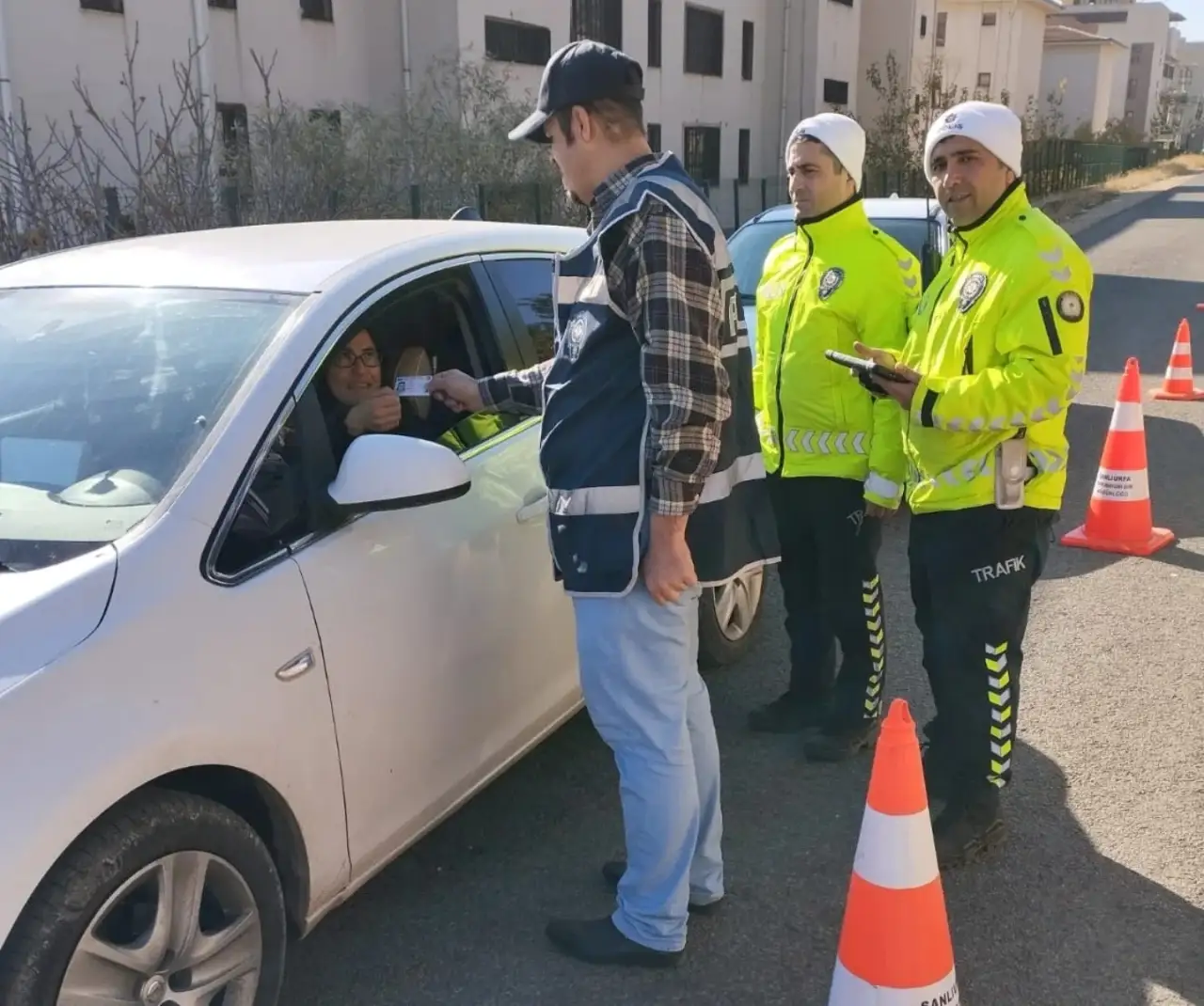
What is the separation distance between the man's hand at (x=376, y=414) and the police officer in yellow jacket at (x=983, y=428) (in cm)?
127

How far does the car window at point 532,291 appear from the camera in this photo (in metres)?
3.55

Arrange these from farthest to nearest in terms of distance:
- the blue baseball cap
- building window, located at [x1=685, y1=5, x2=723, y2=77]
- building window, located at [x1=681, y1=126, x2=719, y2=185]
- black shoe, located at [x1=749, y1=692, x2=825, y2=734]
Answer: building window, located at [x1=681, y1=126, x2=719, y2=185] → building window, located at [x1=685, y1=5, x2=723, y2=77] → black shoe, located at [x1=749, y1=692, x2=825, y2=734] → the blue baseball cap

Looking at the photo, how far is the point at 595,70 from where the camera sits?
251cm

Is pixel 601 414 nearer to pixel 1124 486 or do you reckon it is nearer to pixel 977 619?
pixel 977 619

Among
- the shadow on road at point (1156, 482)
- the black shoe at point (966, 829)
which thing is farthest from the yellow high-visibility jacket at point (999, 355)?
the shadow on road at point (1156, 482)

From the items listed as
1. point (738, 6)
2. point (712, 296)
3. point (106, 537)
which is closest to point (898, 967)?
point (712, 296)

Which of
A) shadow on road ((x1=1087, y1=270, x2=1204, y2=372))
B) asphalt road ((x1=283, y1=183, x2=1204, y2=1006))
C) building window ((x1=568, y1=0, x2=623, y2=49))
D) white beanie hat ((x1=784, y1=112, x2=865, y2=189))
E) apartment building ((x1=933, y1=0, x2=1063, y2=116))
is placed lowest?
asphalt road ((x1=283, y1=183, x2=1204, y2=1006))

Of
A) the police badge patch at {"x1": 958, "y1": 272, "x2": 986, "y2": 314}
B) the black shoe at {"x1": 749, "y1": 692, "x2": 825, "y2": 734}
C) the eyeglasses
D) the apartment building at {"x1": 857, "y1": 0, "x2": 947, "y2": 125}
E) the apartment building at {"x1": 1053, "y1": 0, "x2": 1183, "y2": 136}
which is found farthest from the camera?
the apartment building at {"x1": 1053, "y1": 0, "x2": 1183, "y2": 136}

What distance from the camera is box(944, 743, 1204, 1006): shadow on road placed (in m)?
2.88

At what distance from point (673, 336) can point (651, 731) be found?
90 centimetres

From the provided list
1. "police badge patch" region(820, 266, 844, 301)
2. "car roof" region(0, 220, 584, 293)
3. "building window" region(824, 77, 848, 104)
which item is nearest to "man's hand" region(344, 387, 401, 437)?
"car roof" region(0, 220, 584, 293)

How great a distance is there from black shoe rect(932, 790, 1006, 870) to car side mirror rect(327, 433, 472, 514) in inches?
67.9

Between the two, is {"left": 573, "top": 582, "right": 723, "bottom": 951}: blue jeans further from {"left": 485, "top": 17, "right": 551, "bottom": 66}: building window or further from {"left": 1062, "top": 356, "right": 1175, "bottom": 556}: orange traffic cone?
{"left": 485, "top": 17, "right": 551, "bottom": 66}: building window

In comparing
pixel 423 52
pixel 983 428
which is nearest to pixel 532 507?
pixel 983 428
